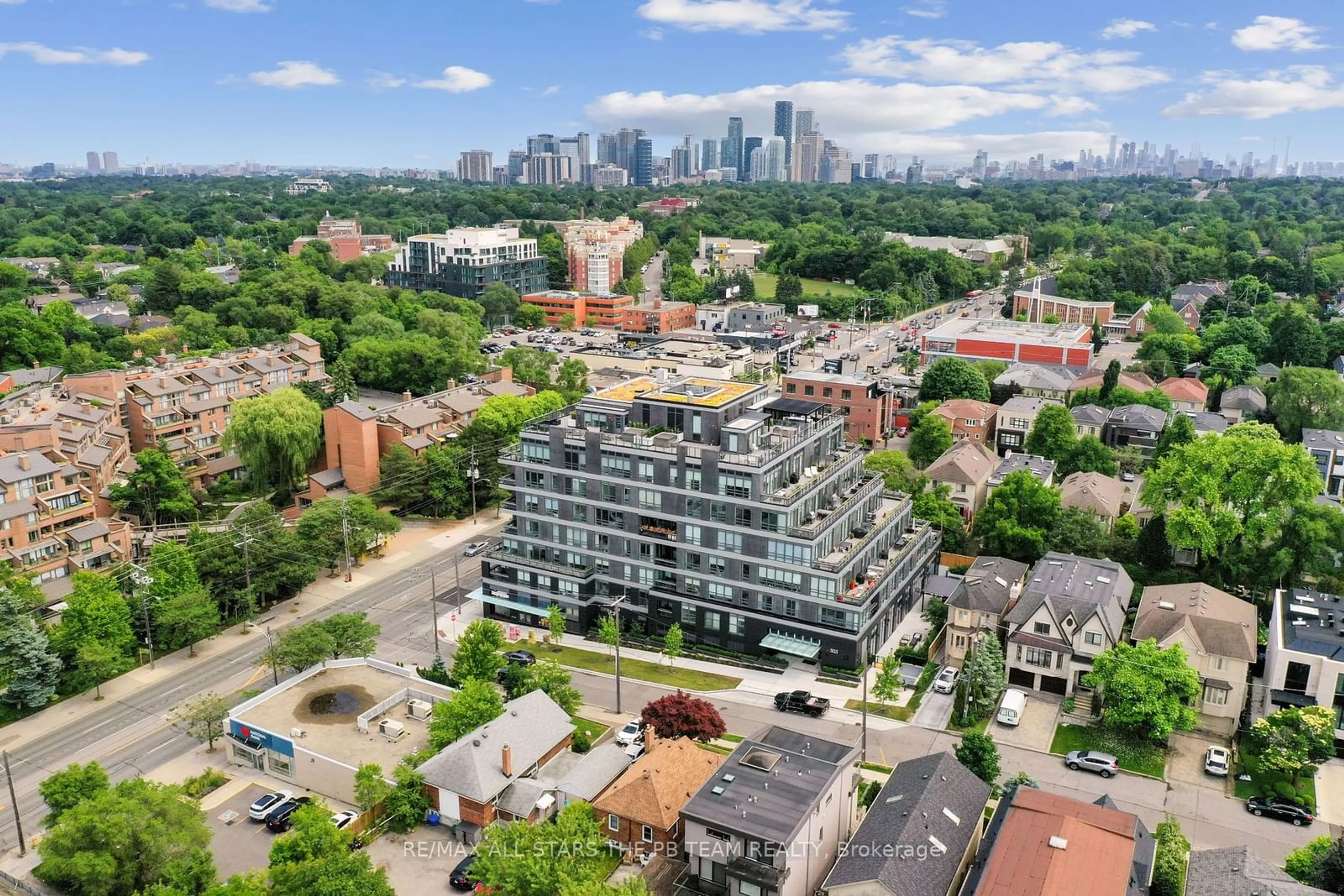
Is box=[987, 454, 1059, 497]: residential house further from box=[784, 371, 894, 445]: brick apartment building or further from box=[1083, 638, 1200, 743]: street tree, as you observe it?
box=[1083, 638, 1200, 743]: street tree

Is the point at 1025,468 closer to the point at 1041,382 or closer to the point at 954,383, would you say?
the point at 954,383

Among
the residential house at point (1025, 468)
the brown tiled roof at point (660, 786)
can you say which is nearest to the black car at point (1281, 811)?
the brown tiled roof at point (660, 786)

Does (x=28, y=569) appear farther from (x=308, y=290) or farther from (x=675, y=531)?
(x=308, y=290)

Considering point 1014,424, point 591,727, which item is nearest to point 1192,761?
point 591,727

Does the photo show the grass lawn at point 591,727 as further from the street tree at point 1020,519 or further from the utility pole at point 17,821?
the street tree at point 1020,519

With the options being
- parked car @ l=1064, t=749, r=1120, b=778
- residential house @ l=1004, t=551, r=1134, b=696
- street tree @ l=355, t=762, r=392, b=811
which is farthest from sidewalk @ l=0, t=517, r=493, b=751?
parked car @ l=1064, t=749, r=1120, b=778
